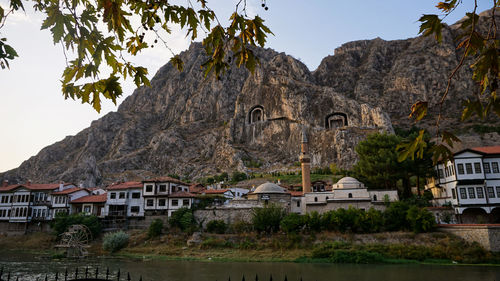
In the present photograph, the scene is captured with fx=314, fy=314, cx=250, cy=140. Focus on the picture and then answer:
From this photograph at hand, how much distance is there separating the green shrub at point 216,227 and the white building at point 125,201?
1108 cm

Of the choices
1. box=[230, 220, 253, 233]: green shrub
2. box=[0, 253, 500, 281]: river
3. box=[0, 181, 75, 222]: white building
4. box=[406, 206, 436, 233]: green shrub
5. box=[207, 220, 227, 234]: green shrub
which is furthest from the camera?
box=[0, 181, 75, 222]: white building

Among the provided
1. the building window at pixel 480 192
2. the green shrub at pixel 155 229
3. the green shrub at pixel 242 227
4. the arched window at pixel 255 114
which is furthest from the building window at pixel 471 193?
the arched window at pixel 255 114

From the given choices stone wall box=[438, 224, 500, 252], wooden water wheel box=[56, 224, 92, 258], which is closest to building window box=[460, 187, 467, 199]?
stone wall box=[438, 224, 500, 252]

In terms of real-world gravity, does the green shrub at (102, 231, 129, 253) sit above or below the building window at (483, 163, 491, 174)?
below

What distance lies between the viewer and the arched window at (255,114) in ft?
304

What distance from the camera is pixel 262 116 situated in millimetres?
91625

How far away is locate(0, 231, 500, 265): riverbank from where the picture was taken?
86.5 ft

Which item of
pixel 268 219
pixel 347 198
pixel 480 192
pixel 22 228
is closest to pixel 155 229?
pixel 268 219

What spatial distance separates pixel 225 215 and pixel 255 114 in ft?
194

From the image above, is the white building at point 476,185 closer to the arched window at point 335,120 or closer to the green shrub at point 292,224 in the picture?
the green shrub at point 292,224

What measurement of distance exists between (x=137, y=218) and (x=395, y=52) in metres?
109

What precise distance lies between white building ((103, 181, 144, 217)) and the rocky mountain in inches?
970

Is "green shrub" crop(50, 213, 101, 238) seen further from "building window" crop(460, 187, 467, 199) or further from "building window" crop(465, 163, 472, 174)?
Result: "building window" crop(465, 163, 472, 174)

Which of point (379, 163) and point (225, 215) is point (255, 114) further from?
point (225, 215)
